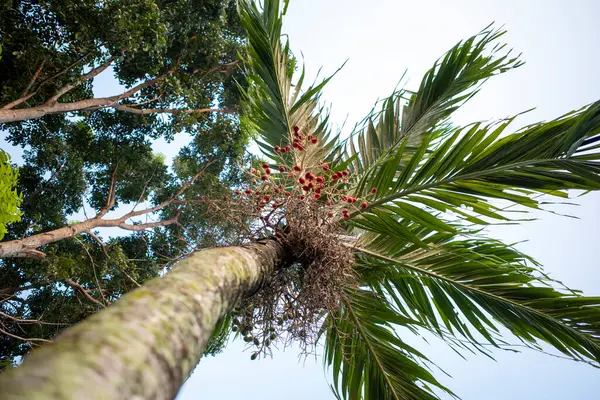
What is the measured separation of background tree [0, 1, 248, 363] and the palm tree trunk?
5.00 metres

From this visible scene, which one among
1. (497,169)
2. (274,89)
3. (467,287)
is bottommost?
(467,287)

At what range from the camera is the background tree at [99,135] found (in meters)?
6.00

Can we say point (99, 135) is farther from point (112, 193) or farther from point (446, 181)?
point (446, 181)

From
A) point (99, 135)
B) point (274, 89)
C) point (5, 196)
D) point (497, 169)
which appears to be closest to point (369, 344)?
point (497, 169)

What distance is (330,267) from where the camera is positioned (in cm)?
229

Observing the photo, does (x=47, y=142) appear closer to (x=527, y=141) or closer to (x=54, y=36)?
(x=54, y=36)

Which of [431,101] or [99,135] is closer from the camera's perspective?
[431,101]

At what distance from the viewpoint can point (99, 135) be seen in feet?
29.0

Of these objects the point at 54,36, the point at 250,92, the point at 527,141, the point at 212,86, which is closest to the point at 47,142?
the point at 54,36

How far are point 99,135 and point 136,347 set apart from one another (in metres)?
9.47

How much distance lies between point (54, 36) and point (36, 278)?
455cm

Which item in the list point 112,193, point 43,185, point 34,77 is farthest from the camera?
point 43,185

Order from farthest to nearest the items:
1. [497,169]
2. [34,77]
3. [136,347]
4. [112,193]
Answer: [112,193] < [34,77] < [497,169] < [136,347]

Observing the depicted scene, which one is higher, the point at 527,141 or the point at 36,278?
the point at 36,278
